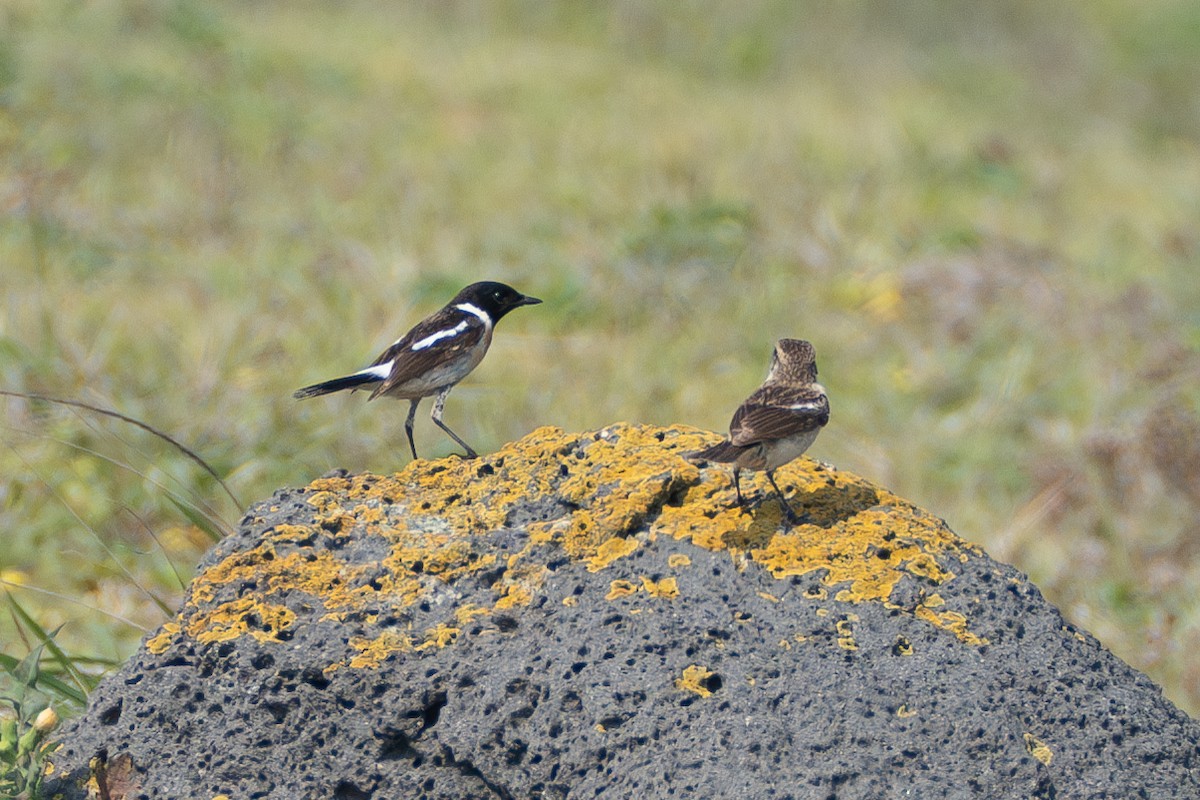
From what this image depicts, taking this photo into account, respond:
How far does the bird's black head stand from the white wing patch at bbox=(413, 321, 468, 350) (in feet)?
0.50

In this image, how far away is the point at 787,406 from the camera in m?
3.09

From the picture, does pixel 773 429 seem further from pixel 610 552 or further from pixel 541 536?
pixel 541 536

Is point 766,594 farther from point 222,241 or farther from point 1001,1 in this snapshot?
point 1001,1

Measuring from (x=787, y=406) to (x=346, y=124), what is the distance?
8.56 metres

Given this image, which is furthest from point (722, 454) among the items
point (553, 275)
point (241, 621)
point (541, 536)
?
point (553, 275)

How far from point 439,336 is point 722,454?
3.91ft

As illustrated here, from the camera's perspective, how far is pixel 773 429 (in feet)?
9.76

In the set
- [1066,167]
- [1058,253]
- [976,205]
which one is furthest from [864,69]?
[1058,253]

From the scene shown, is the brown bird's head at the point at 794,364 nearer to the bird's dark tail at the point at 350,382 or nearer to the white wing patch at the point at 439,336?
the white wing patch at the point at 439,336

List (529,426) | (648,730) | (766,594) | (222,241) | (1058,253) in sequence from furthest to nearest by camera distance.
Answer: (1058,253) < (222,241) < (529,426) < (766,594) < (648,730)

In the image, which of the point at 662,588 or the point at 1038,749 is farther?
the point at 662,588

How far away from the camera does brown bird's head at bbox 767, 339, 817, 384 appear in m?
3.38

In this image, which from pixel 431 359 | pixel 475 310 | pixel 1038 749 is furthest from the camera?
pixel 475 310

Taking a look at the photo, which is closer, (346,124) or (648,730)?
(648,730)
